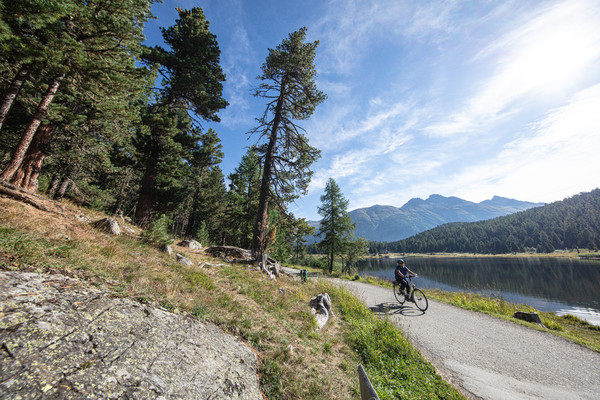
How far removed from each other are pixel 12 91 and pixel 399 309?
1656 centimetres

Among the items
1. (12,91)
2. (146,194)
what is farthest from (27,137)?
(146,194)

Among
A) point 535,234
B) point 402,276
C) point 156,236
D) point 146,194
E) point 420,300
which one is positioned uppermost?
point 535,234

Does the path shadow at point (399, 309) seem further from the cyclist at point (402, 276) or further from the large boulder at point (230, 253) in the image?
the large boulder at point (230, 253)

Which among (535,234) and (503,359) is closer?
(503,359)

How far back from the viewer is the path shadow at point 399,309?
9477mm

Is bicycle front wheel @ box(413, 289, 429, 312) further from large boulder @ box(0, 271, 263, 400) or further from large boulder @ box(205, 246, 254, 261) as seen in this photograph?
large boulder @ box(0, 271, 263, 400)

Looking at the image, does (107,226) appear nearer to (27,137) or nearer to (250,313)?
(27,137)

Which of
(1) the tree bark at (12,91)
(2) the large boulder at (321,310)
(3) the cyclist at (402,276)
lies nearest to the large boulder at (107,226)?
(1) the tree bark at (12,91)

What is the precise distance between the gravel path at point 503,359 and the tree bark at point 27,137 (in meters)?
13.7

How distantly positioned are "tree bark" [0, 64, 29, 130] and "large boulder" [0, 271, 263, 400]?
24.9 ft

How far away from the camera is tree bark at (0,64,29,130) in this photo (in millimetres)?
6629

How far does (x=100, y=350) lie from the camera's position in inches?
92.5

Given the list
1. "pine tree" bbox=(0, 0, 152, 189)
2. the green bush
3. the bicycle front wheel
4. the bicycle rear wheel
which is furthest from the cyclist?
"pine tree" bbox=(0, 0, 152, 189)

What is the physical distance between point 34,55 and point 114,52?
2126 mm
